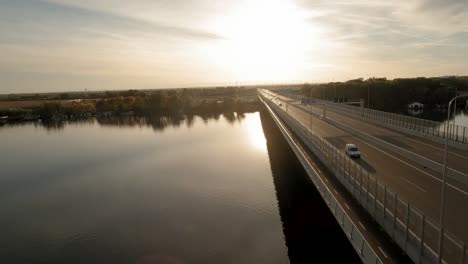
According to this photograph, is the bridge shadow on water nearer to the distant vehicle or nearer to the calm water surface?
the calm water surface

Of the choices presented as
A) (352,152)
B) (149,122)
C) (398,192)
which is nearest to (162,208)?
(352,152)

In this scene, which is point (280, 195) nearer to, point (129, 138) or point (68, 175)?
point (68, 175)

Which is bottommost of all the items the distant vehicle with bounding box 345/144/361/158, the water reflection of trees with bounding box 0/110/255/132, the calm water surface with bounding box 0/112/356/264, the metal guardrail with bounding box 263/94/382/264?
the calm water surface with bounding box 0/112/356/264

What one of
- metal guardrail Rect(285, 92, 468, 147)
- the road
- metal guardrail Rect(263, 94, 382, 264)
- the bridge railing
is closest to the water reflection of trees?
the bridge railing

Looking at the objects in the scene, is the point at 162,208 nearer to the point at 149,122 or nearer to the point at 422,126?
the point at 422,126

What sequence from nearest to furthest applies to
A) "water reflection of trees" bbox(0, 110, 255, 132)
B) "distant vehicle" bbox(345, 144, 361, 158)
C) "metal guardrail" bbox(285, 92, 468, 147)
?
"distant vehicle" bbox(345, 144, 361, 158)
"metal guardrail" bbox(285, 92, 468, 147)
"water reflection of trees" bbox(0, 110, 255, 132)

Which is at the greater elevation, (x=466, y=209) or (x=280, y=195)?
(x=466, y=209)

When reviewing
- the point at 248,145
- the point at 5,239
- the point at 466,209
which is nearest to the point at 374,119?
the point at 248,145

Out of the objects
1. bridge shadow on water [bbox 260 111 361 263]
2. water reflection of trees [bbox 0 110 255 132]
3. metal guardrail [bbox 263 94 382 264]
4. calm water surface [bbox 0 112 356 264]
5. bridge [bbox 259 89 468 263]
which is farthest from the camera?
water reflection of trees [bbox 0 110 255 132]
